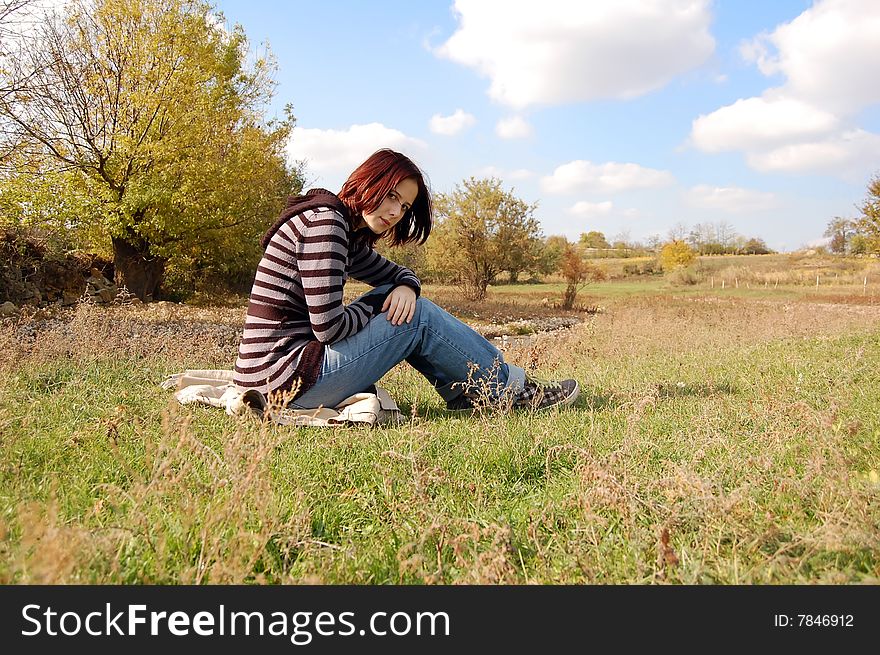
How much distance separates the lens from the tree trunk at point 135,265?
53.5 feet

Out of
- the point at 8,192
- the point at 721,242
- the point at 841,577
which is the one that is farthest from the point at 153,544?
the point at 721,242

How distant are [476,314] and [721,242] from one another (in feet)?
235

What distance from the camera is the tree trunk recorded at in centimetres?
1630

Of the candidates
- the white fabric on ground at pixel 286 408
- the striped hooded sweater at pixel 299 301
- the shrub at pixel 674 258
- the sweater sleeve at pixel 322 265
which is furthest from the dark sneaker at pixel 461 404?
the shrub at pixel 674 258

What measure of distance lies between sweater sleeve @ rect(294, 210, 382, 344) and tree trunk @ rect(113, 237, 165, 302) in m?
14.6

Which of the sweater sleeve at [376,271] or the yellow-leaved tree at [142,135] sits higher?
the yellow-leaved tree at [142,135]

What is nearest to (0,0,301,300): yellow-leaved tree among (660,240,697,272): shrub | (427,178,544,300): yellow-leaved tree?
(427,178,544,300): yellow-leaved tree

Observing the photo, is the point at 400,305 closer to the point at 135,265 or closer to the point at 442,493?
the point at 442,493

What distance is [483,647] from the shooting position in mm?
1538

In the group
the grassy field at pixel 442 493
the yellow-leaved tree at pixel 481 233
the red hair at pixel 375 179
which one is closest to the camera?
the grassy field at pixel 442 493

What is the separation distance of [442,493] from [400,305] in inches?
53.5

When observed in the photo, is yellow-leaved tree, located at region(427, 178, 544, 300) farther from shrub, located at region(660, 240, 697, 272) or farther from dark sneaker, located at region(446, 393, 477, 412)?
shrub, located at region(660, 240, 697, 272)

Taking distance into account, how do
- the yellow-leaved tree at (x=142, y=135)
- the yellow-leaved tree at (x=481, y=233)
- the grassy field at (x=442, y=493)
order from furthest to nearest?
1. the yellow-leaved tree at (x=481, y=233)
2. the yellow-leaved tree at (x=142, y=135)
3. the grassy field at (x=442, y=493)

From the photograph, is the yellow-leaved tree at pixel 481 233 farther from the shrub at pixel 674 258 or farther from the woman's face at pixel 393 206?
the shrub at pixel 674 258
